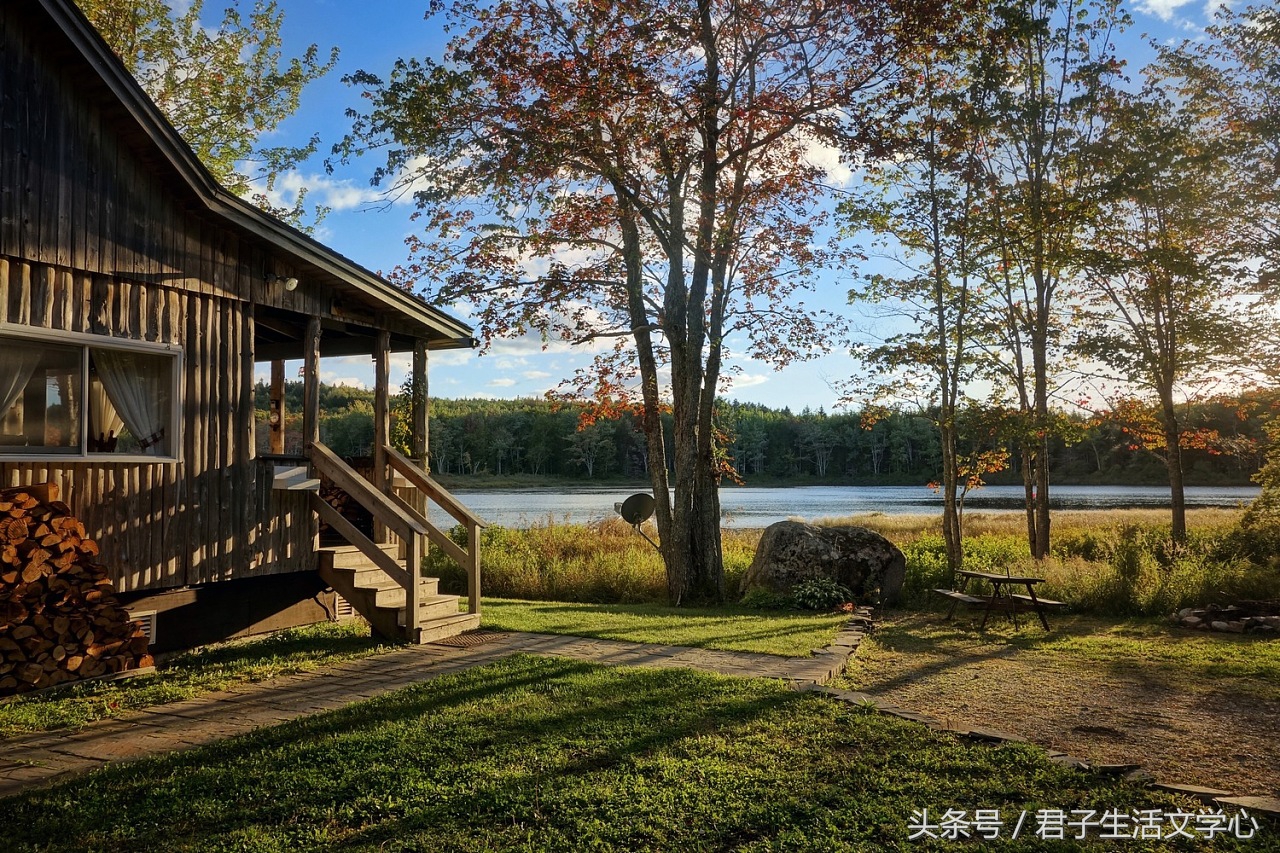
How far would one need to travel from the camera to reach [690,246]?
1356 cm

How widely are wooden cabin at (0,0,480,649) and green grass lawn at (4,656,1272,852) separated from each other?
3.25 meters

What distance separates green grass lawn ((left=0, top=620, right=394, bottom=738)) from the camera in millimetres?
5699

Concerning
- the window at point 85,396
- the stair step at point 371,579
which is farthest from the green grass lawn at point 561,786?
the window at point 85,396

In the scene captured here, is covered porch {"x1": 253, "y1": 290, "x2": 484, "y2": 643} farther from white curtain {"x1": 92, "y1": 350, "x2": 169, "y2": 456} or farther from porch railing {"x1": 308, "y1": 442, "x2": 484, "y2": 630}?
white curtain {"x1": 92, "y1": 350, "x2": 169, "y2": 456}

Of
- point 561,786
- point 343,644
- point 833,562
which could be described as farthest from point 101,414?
point 833,562

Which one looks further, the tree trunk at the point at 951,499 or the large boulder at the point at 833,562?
the tree trunk at the point at 951,499

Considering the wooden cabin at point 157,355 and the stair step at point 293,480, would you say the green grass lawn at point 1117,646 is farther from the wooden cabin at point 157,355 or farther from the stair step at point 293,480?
the stair step at point 293,480

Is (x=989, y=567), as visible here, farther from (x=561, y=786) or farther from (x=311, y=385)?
(x=561, y=786)

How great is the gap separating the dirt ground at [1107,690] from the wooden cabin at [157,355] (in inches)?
192

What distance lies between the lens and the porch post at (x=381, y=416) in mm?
9930

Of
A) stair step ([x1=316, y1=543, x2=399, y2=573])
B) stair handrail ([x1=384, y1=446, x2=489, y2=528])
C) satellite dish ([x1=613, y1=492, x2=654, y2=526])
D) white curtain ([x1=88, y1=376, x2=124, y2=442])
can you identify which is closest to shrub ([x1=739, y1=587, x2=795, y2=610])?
satellite dish ([x1=613, y1=492, x2=654, y2=526])

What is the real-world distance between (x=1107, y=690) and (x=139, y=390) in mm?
8784

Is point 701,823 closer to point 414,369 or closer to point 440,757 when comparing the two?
point 440,757

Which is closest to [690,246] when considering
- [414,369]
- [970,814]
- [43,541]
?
[414,369]
